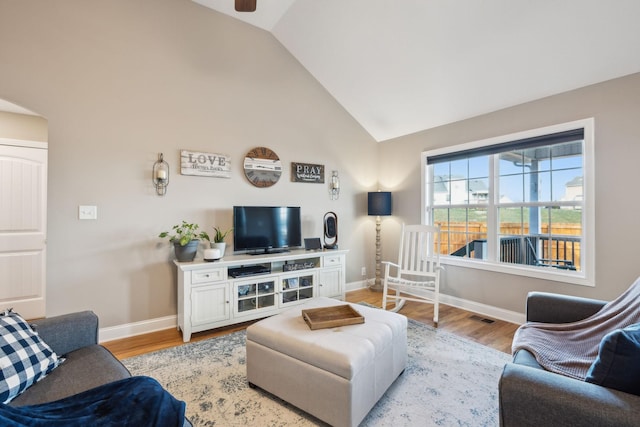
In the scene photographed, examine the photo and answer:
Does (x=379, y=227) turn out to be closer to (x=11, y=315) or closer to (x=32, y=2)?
(x=11, y=315)

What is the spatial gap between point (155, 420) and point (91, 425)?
0.19 m

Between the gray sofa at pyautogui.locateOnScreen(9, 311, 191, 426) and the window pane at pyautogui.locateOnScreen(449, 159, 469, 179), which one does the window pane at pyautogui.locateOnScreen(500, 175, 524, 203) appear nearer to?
the window pane at pyautogui.locateOnScreen(449, 159, 469, 179)

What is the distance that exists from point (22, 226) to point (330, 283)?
11.5 ft

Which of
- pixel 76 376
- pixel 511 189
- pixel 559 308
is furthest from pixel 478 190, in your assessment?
pixel 76 376

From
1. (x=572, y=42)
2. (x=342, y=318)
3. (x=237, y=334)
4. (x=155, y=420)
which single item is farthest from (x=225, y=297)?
(x=572, y=42)

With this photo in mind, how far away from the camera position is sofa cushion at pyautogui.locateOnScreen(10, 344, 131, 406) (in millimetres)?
1177

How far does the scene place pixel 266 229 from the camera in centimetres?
335

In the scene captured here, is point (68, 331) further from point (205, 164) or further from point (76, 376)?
point (205, 164)

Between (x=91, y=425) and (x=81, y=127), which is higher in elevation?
(x=81, y=127)

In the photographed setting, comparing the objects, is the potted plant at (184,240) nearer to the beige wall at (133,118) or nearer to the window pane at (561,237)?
the beige wall at (133,118)

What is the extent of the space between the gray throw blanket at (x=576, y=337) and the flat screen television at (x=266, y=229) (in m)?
2.44

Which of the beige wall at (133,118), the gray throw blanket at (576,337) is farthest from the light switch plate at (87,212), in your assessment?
the gray throw blanket at (576,337)

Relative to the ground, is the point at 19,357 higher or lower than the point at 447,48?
lower

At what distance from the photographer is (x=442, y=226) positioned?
3.96m
